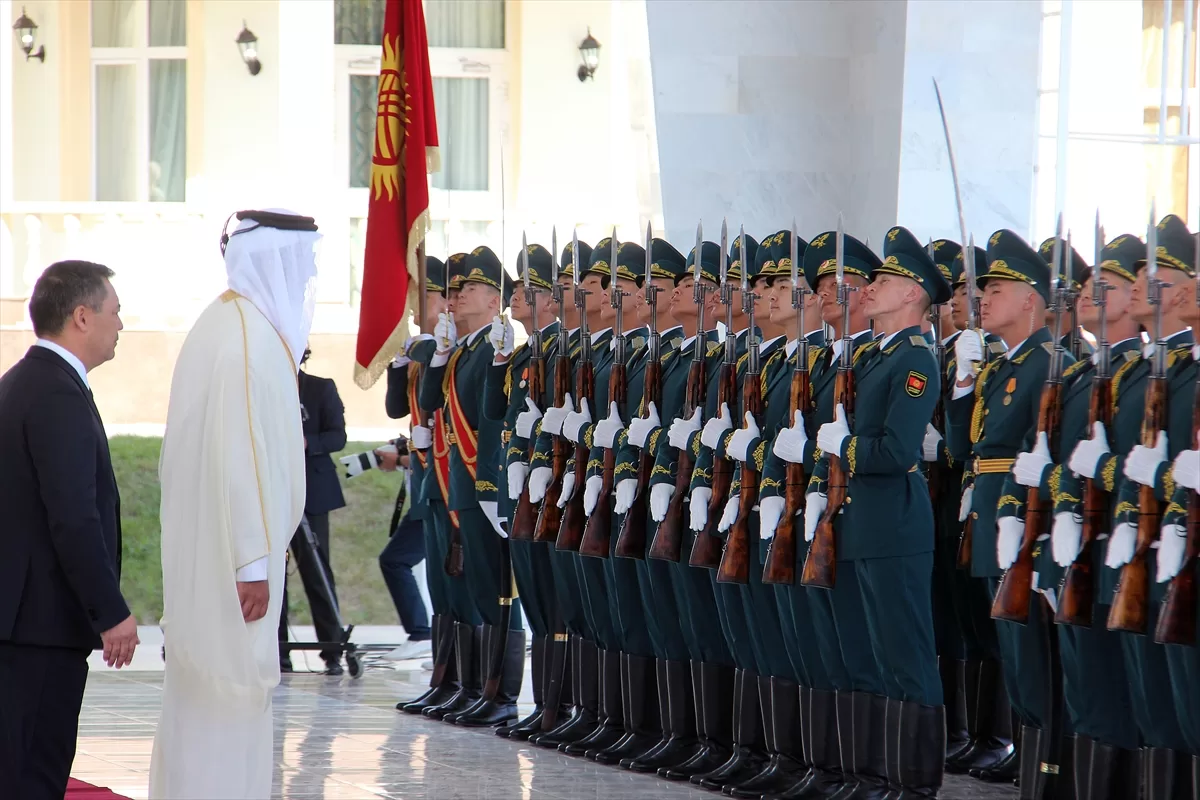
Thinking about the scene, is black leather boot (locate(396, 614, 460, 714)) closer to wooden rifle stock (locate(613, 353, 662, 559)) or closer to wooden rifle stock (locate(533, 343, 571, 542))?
wooden rifle stock (locate(533, 343, 571, 542))

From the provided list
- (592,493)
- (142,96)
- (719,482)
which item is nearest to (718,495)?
(719,482)

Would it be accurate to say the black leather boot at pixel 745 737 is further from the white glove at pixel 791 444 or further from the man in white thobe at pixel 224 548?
the man in white thobe at pixel 224 548

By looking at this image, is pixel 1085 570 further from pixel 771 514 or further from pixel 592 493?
pixel 592 493

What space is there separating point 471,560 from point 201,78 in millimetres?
9112

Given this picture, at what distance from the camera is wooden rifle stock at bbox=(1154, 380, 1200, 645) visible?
4.52m

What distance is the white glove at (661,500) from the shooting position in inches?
241

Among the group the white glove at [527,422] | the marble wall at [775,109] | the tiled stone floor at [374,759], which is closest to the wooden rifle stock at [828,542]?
the tiled stone floor at [374,759]

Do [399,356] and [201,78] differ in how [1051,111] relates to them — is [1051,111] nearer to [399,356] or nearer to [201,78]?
[399,356]

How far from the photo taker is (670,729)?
637cm

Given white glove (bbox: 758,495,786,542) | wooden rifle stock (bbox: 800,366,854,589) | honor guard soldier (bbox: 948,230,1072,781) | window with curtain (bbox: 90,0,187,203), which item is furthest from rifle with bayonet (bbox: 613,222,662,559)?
window with curtain (bbox: 90,0,187,203)

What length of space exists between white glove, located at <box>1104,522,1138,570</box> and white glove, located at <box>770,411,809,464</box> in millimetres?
1085

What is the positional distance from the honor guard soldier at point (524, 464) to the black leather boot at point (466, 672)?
1.17 ft

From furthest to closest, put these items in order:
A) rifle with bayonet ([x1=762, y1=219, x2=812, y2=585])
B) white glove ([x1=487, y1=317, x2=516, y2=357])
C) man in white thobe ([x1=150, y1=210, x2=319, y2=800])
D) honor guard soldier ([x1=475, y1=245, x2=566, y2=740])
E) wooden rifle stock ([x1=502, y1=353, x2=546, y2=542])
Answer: white glove ([x1=487, y1=317, x2=516, y2=357]) < honor guard soldier ([x1=475, y1=245, x2=566, y2=740]) < wooden rifle stock ([x1=502, y1=353, x2=546, y2=542]) < rifle with bayonet ([x1=762, y1=219, x2=812, y2=585]) < man in white thobe ([x1=150, y1=210, x2=319, y2=800])

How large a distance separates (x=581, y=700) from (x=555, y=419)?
1.07 meters
